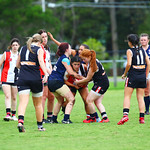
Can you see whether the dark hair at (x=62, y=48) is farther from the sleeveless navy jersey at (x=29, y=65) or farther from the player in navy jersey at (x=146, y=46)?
the player in navy jersey at (x=146, y=46)

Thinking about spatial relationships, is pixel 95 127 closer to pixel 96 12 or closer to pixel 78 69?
pixel 78 69

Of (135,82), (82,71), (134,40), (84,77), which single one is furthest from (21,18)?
(135,82)

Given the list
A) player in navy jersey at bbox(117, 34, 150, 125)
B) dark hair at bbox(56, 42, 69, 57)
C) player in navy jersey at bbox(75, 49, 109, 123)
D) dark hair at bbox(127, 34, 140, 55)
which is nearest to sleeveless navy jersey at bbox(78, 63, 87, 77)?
player in navy jersey at bbox(75, 49, 109, 123)

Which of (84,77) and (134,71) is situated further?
(84,77)

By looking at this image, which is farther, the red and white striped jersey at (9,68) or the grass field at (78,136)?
the red and white striped jersey at (9,68)

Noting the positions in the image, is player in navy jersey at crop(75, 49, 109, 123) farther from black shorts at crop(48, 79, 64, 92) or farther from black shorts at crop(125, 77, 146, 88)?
black shorts at crop(125, 77, 146, 88)

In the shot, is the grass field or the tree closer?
the grass field

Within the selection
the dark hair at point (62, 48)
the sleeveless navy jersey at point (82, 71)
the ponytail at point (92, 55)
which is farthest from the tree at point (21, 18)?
the ponytail at point (92, 55)

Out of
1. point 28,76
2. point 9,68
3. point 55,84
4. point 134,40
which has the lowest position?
point 55,84

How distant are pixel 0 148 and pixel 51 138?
114cm

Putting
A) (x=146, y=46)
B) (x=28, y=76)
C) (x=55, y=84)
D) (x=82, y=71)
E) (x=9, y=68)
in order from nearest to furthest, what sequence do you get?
(x=28, y=76) < (x=55, y=84) < (x=82, y=71) < (x=9, y=68) < (x=146, y=46)

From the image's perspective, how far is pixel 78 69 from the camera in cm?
1019

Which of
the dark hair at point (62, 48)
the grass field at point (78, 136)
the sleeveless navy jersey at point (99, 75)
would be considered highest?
the dark hair at point (62, 48)

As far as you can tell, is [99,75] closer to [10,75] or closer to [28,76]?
[28,76]
